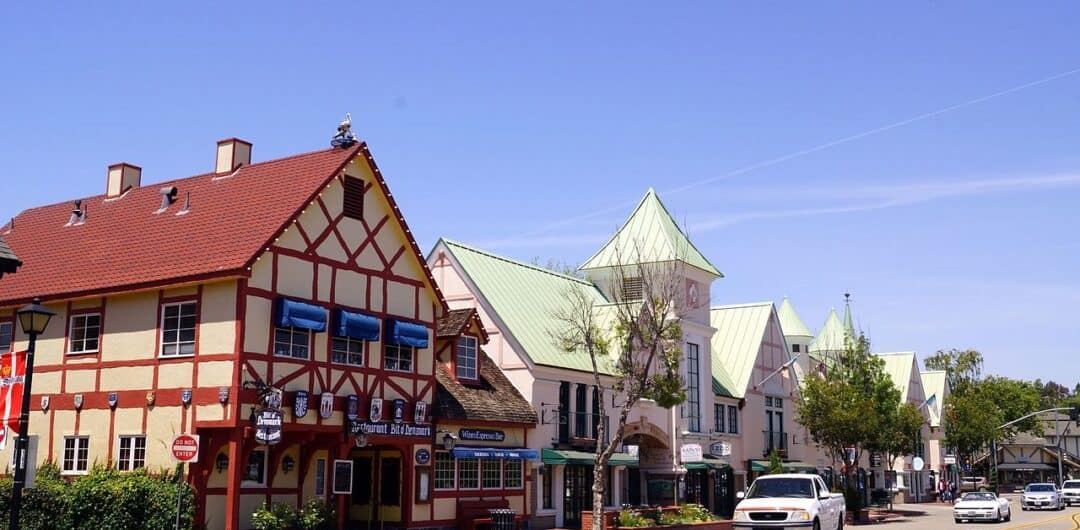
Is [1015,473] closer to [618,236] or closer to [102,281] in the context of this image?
[618,236]

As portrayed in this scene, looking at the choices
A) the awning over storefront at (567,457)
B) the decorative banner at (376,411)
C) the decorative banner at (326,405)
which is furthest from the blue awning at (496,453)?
the decorative banner at (326,405)

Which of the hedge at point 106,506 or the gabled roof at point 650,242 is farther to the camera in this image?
the gabled roof at point 650,242

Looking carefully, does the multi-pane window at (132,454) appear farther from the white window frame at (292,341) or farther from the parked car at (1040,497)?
the parked car at (1040,497)

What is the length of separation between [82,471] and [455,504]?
10509mm

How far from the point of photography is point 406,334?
3059cm

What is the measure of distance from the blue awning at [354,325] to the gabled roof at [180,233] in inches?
116

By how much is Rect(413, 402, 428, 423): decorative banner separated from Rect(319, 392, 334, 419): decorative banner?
11.5ft

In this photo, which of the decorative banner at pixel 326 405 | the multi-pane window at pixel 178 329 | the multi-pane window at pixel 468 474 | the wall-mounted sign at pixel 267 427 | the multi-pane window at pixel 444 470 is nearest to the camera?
the wall-mounted sign at pixel 267 427

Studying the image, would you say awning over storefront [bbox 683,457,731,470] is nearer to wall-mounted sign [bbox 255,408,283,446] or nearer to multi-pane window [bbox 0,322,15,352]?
wall-mounted sign [bbox 255,408,283,446]

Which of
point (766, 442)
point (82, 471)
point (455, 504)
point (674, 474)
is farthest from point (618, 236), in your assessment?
point (82, 471)

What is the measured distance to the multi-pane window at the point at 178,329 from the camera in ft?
88.4

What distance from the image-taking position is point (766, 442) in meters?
54.0

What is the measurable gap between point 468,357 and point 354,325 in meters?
7.37

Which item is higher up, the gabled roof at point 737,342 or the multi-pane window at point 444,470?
the gabled roof at point 737,342
